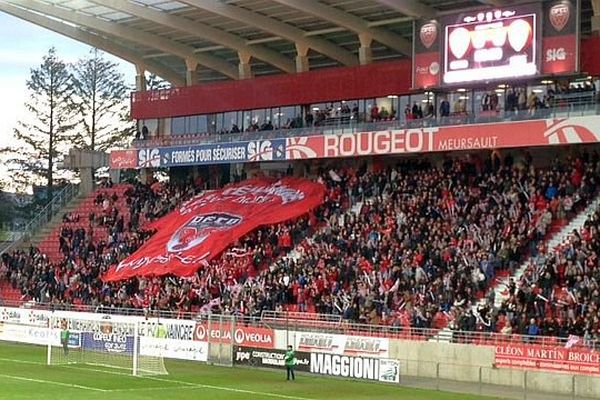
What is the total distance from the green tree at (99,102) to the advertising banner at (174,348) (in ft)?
186

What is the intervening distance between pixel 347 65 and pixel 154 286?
44.9ft

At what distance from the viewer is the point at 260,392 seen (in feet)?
110

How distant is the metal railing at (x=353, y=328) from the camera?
34.3m

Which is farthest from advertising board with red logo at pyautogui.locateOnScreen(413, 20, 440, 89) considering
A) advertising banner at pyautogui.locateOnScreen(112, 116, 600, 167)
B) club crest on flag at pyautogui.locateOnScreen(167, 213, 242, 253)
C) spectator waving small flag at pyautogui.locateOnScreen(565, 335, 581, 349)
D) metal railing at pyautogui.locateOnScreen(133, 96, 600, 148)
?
spectator waving small flag at pyautogui.locateOnScreen(565, 335, 581, 349)

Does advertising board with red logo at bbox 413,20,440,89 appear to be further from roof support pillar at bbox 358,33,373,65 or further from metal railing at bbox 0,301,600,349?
metal railing at bbox 0,301,600,349

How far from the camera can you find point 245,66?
58.0 m

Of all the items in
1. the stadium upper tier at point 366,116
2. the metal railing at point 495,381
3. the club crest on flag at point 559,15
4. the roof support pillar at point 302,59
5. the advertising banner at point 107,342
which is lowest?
the metal railing at point 495,381

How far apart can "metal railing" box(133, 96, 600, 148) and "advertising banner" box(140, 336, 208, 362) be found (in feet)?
40.0

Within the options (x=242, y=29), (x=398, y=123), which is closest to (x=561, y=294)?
(x=398, y=123)

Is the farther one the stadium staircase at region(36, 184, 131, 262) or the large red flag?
the stadium staircase at region(36, 184, 131, 262)

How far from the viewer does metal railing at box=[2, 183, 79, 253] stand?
6431cm

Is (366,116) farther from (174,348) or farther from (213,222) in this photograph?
(174,348)

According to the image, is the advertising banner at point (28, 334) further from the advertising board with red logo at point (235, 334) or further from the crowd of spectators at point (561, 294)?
the crowd of spectators at point (561, 294)

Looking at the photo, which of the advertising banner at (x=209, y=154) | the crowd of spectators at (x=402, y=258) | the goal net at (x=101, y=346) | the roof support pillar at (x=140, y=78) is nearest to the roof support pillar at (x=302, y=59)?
the advertising banner at (x=209, y=154)
